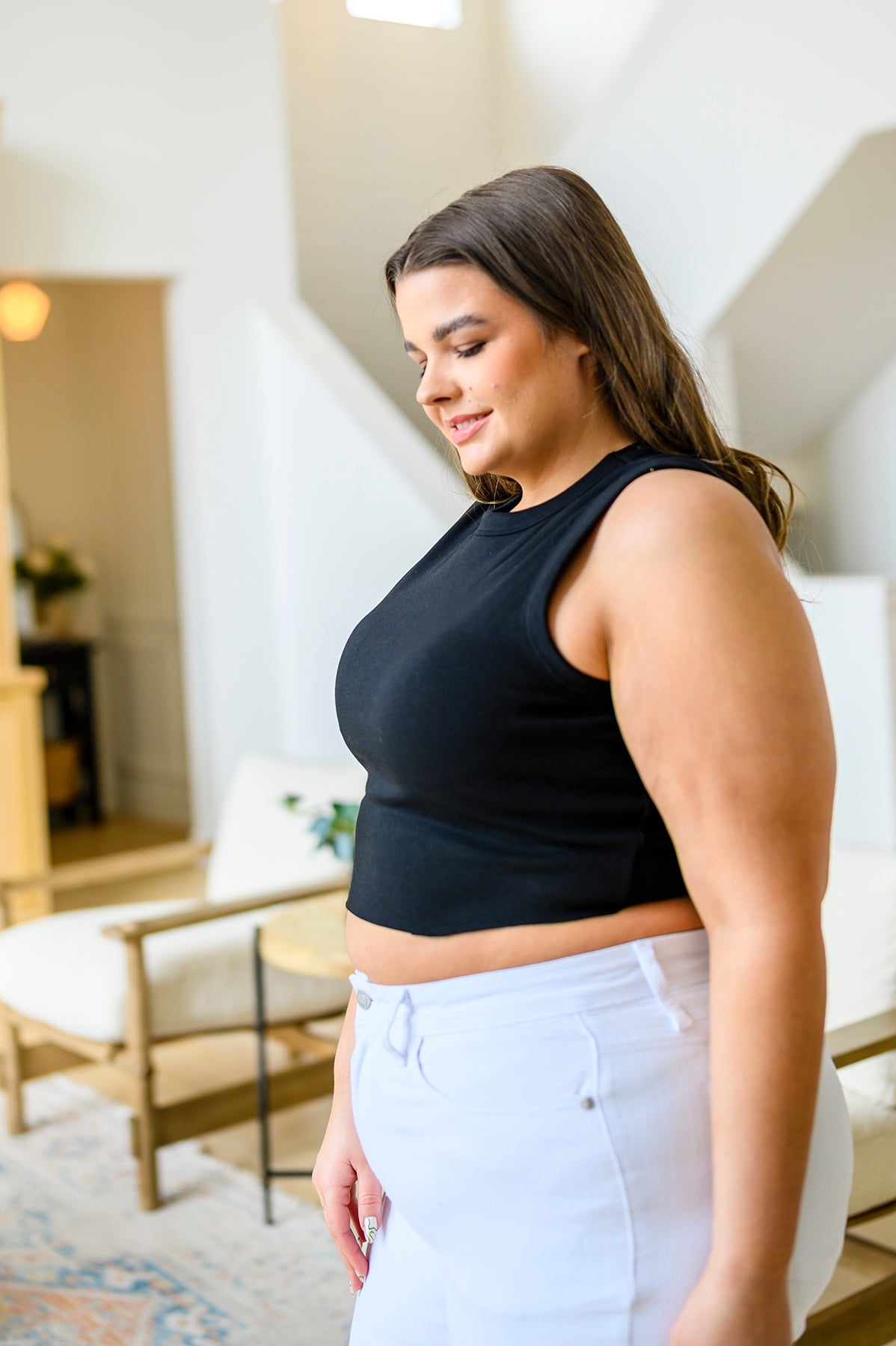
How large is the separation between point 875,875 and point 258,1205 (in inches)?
59.5

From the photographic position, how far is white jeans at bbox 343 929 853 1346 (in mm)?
870

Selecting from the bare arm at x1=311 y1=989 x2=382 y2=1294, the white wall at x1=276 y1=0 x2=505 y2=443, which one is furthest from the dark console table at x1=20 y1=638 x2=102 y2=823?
the bare arm at x1=311 y1=989 x2=382 y2=1294

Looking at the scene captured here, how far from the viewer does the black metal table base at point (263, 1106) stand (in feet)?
9.23

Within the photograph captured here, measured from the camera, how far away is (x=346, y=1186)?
1211mm

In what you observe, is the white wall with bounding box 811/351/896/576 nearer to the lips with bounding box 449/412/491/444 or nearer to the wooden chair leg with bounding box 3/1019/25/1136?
the wooden chair leg with bounding box 3/1019/25/1136

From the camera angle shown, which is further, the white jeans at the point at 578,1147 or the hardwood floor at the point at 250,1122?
the hardwood floor at the point at 250,1122

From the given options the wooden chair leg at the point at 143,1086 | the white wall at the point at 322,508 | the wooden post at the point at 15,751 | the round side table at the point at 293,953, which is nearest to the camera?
the round side table at the point at 293,953

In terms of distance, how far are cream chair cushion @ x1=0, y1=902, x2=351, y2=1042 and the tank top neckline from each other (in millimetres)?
2179

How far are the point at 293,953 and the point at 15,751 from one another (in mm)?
2862

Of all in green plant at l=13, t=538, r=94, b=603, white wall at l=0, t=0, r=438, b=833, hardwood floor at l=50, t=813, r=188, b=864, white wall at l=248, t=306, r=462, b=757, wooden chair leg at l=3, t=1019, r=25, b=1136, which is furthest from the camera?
green plant at l=13, t=538, r=94, b=603

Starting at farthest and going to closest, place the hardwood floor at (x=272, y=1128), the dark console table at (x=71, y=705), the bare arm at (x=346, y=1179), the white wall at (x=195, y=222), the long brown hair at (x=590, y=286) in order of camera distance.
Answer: the dark console table at (x=71, y=705)
the white wall at (x=195, y=222)
the hardwood floor at (x=272, y=1128)
the bare arm at (x=346, y=1179)
the long brown hair at (x=590, y=286)

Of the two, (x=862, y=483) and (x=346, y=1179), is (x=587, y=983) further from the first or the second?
(x=862, y=483)

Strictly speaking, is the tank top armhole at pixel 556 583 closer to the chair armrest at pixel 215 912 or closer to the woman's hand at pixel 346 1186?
the woman's hand at pixel 346 1186

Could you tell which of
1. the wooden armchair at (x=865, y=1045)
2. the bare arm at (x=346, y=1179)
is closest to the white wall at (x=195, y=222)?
the wooden armchair at (x=865, y=1045)
